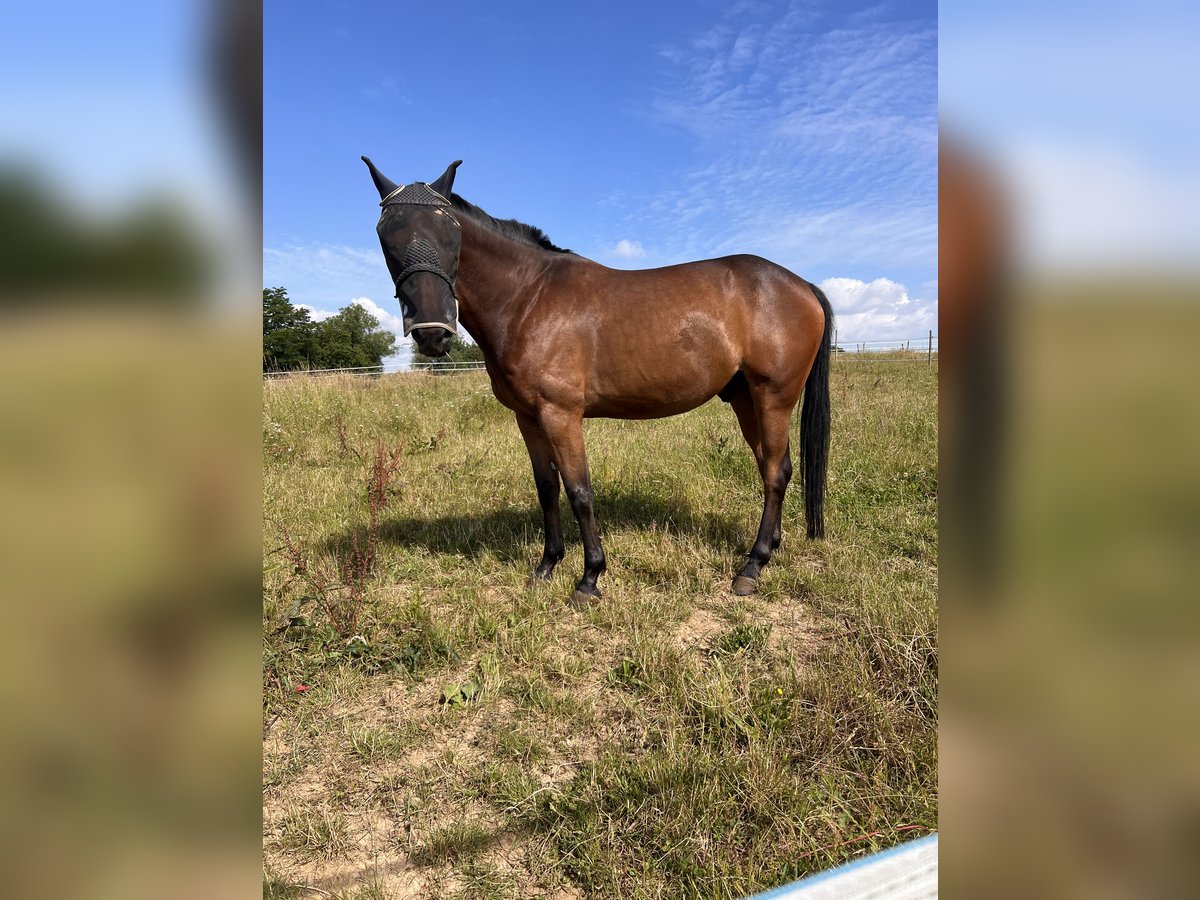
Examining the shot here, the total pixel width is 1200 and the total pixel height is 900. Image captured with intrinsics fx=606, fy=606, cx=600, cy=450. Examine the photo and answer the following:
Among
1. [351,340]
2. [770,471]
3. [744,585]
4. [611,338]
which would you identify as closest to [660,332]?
[611,338]

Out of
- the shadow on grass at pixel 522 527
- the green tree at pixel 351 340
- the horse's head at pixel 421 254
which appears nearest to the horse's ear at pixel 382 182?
the horse's head at pixel 421 254

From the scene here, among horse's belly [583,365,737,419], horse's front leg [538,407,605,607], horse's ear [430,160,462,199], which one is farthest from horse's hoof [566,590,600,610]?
horse's ear [430,160,462,199]

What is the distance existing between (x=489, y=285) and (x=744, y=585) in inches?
94.5

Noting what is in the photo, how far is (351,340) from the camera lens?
52062 millimetres

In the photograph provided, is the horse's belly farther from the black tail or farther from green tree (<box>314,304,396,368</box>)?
green tree (<box>314,304,396,368</box>)

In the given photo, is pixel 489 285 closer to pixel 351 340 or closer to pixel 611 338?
pixel 611 338

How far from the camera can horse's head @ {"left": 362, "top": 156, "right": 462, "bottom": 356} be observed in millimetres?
3160
